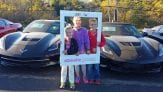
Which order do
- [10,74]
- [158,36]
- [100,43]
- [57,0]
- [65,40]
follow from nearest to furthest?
1. [65,40]
2. [100,43]
3. [10,74]
4. [158,36]
5. [57,0]

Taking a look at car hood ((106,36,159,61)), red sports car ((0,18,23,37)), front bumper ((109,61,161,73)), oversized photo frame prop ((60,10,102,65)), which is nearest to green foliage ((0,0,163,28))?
red sports car ((0,18,23,37))

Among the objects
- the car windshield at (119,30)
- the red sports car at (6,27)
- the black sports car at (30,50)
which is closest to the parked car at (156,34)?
the car windshield at (119,30)

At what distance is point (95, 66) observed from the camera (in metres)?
8.77

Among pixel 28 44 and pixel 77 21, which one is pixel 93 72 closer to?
pixel 77 21

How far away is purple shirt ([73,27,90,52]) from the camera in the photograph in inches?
324

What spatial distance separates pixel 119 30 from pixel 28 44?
2.83 meters

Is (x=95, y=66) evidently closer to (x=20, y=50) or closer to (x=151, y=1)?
(x=20, y=50)

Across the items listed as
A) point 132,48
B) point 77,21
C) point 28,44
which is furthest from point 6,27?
point 77,21

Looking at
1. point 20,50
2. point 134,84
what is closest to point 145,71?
point 134,84

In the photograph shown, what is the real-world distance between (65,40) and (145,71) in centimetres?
250

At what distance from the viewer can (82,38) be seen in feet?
27.2

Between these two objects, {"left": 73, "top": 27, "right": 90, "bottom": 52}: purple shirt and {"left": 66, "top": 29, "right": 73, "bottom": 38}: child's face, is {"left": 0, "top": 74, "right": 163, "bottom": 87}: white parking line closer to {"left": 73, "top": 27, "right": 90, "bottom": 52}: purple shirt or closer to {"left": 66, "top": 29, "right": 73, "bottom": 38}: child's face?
{"left": 73, "top": 27, "right": 90, "bottom": 52}: purple shirt

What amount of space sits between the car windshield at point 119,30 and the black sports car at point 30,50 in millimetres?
1531

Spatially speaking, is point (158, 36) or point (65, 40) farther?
point (158, 36)
